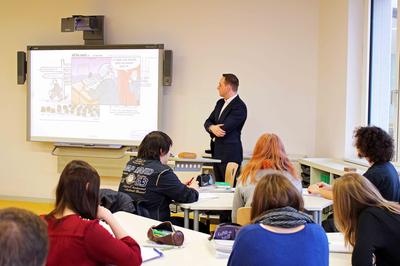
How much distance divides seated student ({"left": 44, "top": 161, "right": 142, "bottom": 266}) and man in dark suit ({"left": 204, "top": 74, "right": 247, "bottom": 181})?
3054 millimetres

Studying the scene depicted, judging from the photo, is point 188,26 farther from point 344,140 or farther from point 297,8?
point 344,140

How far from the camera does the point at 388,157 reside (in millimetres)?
3004

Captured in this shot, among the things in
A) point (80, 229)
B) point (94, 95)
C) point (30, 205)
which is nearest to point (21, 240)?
point (80, 229)

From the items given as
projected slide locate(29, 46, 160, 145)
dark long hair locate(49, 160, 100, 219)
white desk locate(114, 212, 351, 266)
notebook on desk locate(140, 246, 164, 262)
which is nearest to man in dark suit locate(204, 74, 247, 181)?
projected slide locate(29, 46, 160, 145)

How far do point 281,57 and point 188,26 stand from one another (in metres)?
1.33

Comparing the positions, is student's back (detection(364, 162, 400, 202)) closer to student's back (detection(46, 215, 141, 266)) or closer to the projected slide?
student's back (detection(46, 215, 141, 266))

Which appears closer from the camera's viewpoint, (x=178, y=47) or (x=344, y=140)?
(x=344, y=140)

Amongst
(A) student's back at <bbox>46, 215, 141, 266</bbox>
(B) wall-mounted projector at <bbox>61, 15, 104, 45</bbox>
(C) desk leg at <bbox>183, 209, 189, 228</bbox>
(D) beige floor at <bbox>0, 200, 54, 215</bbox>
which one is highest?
(B) wall-mounted projector at <bbox>61, 15, 104, 45</bbox>

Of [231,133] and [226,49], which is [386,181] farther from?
[226,49]

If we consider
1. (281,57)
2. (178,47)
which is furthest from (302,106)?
(178,47)

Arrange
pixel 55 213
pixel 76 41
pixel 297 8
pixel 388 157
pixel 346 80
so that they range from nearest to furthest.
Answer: pixel 55 213 < pixel 388 157 < pixel 346 80 < pixel 297 8 < pixel 76 41

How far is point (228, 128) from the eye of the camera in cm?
486

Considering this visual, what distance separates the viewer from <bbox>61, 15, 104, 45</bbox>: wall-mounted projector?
5.98 meters

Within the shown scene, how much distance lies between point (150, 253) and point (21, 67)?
501 centimetres
